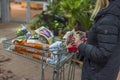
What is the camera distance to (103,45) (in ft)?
5.15

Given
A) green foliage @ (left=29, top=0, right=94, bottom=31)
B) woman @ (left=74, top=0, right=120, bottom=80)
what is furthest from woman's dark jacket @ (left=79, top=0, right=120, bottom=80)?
green foliage @ (left=29, top=0, right=94, bottom=31)

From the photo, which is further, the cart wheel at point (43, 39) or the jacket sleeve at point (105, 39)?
the cart wheel at point (43, 39)

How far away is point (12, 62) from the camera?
4688mm

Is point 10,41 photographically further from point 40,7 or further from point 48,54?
point 40,7

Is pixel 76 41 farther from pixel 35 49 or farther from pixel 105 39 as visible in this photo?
pixel 35 49

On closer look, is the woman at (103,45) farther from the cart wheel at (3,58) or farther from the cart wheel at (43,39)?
the cart wheel at (3,58)

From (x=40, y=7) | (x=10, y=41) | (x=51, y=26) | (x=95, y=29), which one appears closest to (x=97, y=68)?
(x=95, y=29)

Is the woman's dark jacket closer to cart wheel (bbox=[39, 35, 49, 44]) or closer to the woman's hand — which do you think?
the woman's hand

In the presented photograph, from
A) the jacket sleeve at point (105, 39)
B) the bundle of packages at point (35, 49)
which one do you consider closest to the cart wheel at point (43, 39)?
the bundle of packages at point (35, 49)

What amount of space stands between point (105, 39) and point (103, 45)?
41mm

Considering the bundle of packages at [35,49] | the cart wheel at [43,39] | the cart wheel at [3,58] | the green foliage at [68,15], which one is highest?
the green foliage at [68,15]

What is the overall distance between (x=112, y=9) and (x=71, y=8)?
3472 mm

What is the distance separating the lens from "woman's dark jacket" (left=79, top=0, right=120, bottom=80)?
1.56 m

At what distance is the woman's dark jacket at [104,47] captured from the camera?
1.56 metres
